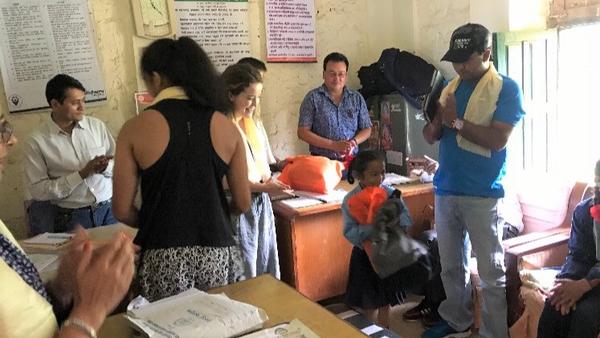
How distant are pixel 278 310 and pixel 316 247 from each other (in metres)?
1.72

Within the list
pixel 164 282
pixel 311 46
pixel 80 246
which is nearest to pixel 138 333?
pixel 80 246

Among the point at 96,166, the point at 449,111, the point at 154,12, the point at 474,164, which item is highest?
the point at 154,12

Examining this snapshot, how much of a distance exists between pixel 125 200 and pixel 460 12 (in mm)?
2692

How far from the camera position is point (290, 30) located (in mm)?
3859

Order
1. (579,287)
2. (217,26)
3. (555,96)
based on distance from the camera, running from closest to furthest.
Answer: (579,287)
(555,96)
(217,26)

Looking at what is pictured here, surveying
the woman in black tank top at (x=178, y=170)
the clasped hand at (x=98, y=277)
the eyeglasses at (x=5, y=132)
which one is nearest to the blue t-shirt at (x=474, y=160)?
the woman in black tank top at (x=178, y=170)

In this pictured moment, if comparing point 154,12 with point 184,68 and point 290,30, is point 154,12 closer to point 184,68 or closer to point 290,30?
point 290,30

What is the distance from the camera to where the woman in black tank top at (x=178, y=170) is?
169cm

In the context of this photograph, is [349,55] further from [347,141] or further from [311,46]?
[347,141]

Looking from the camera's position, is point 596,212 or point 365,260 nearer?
point 596,212

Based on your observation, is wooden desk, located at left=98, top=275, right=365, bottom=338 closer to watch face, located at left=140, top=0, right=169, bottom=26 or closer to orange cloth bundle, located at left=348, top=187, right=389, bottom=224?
orange cloth bundle, located at left=348, top=187, right=389, bottom=224

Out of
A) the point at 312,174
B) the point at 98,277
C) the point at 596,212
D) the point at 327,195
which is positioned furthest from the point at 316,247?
the point at 98,277

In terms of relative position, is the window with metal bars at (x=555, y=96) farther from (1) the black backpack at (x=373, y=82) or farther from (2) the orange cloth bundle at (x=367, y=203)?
(2) the orange cloth bundle at (x=367, y=203)

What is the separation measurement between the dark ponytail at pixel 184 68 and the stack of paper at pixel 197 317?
0.68 meters
